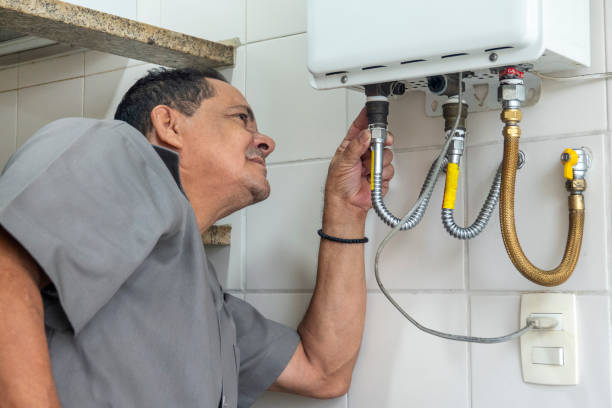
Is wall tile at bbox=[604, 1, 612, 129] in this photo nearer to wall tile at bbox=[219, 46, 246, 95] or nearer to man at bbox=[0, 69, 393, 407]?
man at bbox=[0, 69, 393, 407]

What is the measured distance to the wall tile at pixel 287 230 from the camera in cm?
130

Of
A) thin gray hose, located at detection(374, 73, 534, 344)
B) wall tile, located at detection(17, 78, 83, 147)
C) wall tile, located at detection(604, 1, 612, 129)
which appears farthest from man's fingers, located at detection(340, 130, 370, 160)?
wall tile, located at detection(17, 78, 83, 147)

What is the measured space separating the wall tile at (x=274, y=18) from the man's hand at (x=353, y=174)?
0.27 m

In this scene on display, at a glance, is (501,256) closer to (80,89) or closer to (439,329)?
(439,329)

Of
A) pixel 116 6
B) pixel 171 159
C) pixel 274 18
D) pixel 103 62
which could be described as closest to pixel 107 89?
pixel 103 62

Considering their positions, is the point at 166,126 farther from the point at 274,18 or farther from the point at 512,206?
the point at 512,206

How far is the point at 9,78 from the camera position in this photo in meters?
1.79

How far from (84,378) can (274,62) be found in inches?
26.9

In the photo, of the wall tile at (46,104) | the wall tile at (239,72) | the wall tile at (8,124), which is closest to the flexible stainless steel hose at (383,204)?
the wall tile at (239,72)

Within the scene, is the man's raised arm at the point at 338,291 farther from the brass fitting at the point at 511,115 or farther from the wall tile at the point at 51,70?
the wall tile at the point at 51,70

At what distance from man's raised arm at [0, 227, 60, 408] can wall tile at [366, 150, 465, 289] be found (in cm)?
57

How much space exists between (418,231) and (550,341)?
0.25 meters

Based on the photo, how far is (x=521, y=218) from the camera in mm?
1082

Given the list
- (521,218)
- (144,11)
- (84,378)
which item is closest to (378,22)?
(521,218)
